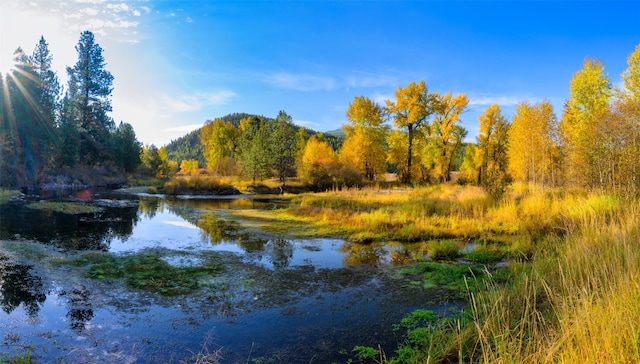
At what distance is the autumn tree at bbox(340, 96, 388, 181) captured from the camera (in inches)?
1518

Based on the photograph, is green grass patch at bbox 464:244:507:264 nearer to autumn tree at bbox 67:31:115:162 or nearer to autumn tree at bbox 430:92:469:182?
autumn tree at bbox 430:92:469:182

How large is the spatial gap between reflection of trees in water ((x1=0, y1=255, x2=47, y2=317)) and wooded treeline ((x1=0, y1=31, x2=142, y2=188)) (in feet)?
99.7

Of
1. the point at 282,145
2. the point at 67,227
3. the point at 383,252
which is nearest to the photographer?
the point at 383,252

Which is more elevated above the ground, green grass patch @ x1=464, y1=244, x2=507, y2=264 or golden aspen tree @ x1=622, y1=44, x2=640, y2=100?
golden aspen tree @ x1=622, y1=44, x2=640, y2=100

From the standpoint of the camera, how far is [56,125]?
4191cm

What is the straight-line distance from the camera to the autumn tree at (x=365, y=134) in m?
38.6

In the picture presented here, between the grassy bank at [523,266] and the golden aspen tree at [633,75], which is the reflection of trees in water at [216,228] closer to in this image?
the grassy bank at [523,266]

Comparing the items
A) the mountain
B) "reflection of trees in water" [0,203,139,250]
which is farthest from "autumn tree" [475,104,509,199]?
the mountain

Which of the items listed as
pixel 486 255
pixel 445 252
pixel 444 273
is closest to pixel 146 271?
pixel 444 273

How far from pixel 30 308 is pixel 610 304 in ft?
27.1

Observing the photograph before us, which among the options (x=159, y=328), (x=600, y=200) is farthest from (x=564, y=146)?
(x=159, y=328)

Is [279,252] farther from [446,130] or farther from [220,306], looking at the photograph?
[446,130]

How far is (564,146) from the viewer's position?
26.0 meters

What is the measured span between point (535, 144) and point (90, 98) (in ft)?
192
